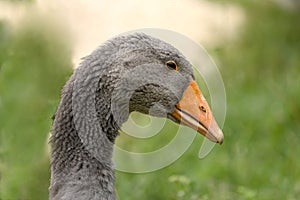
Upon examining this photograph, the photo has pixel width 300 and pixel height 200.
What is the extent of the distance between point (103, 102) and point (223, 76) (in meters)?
3.94

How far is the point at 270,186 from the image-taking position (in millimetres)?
7031

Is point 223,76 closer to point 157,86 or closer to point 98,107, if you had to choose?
point 157,86

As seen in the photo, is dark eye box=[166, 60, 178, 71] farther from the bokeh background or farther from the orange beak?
the bokeh background

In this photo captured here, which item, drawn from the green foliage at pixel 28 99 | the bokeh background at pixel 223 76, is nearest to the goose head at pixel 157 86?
the bokeh background at pixel 223 76

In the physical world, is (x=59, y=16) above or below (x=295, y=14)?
above

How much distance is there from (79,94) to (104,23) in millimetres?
4518

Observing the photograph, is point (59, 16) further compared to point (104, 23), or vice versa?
point (104, 23)

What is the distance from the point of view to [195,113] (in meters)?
5.03

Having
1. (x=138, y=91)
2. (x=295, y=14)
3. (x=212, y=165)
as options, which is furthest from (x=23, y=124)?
(x=295, y=14)

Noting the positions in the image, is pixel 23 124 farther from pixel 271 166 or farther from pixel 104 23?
pixel 104 23

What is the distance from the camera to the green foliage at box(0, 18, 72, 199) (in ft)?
20.9

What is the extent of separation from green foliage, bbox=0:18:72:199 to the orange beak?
133 centimetres

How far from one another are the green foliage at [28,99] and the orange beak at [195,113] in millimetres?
1332

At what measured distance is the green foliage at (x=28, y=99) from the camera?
6367 millimetres
